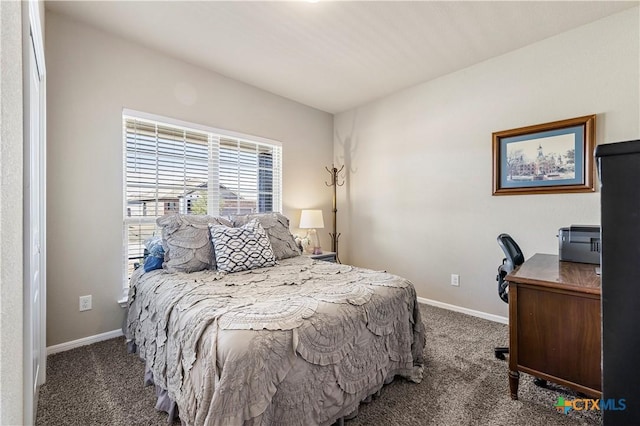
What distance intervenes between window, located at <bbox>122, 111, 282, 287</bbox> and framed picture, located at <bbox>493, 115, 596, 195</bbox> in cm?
260

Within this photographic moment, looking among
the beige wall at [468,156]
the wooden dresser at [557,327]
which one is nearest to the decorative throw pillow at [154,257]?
the wooden dresser at [557,327]

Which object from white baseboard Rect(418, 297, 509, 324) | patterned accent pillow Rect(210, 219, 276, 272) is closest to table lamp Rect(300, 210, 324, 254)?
patterned accent pillow Rect(210, 219, 276, 272)

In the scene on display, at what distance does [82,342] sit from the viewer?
7.81 feet

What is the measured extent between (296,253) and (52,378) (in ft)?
6.49

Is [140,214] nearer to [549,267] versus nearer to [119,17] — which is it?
[119,17]

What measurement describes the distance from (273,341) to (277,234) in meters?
1.67

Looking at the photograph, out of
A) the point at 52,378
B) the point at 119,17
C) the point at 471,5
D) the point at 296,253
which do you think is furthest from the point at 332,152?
the point at 52,378

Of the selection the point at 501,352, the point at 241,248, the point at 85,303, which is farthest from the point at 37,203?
the point at 501,352

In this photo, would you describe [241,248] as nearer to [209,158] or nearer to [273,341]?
[273,341]

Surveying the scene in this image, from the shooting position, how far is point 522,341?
5.45ft

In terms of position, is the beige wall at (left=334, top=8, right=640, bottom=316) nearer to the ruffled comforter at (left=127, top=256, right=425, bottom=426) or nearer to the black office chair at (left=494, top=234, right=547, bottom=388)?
the black office chair at (left=494, top=234, right=547, bottom=388)

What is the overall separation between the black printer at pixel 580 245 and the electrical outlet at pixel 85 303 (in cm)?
373

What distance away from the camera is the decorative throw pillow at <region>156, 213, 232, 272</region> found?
226 cm

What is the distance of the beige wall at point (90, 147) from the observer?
2283 mm
